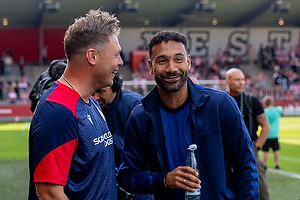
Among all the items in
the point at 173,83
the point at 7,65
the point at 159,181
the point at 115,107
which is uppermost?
the point at 173,83

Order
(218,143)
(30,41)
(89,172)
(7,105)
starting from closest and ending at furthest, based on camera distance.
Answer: (89,172)
(218,143)
(7,105)
(30,41)

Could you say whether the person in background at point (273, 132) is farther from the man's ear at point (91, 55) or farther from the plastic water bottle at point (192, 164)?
the man's ear at point (91, 55)

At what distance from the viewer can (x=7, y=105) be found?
3073 centimetres

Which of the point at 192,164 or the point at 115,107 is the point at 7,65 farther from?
the point at 192,164

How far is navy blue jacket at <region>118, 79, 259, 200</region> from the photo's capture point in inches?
129

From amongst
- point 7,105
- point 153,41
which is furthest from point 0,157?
point 7,105

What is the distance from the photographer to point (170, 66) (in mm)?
3420

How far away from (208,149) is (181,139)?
195 millimetres

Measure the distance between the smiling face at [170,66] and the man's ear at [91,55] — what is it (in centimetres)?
60

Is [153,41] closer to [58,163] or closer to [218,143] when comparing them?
[218,143]

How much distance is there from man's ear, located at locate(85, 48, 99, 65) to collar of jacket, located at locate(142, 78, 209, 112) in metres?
0.65

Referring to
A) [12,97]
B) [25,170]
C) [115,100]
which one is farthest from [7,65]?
[115,100]

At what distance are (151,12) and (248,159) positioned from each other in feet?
132

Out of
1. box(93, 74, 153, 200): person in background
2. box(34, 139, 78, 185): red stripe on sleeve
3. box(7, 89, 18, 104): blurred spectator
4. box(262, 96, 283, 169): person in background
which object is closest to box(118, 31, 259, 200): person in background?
box(34, 139, 78, 185): red stripe on sleeve
